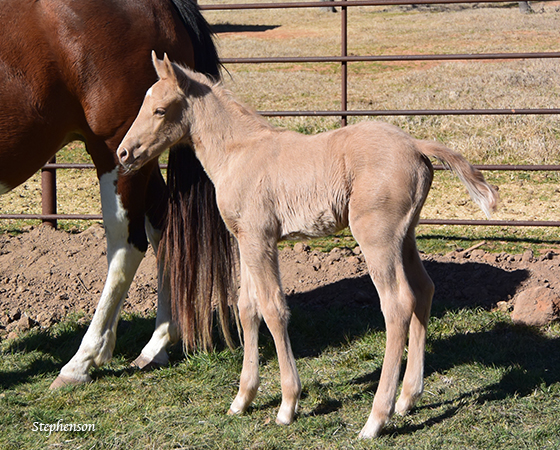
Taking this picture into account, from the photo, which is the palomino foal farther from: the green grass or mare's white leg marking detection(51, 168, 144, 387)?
mare's white leg marking detection(51, 168, 144, 387)

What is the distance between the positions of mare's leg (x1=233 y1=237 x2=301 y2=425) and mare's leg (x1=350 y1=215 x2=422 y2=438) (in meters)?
0.40

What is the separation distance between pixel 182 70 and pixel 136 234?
1098 mm

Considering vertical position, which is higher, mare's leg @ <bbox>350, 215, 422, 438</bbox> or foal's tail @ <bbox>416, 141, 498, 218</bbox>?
foal's tail @ <bbox>416, 141, 498, 218</bbox>

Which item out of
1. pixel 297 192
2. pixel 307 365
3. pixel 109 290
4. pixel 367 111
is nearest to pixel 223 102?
pixel 297 192

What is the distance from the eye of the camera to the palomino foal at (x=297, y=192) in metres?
2.70

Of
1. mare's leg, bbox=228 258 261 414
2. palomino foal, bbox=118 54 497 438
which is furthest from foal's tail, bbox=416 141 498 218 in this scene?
mare's leg, bbox=228 258 261 414

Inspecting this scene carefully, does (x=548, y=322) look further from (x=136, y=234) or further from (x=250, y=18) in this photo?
(x=250, y=18)

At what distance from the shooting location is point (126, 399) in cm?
331

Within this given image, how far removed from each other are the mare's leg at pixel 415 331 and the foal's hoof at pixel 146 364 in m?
1.46

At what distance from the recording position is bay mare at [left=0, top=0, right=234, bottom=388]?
3291 millimetres

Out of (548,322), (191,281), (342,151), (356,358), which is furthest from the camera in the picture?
(548,322)

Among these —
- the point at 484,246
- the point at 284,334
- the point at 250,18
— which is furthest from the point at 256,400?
the point at 250,18

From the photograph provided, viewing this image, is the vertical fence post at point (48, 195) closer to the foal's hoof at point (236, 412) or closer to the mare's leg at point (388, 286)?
the foal's hoof at point (236, 412)

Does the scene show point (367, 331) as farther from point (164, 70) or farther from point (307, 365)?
point (164, 70)
